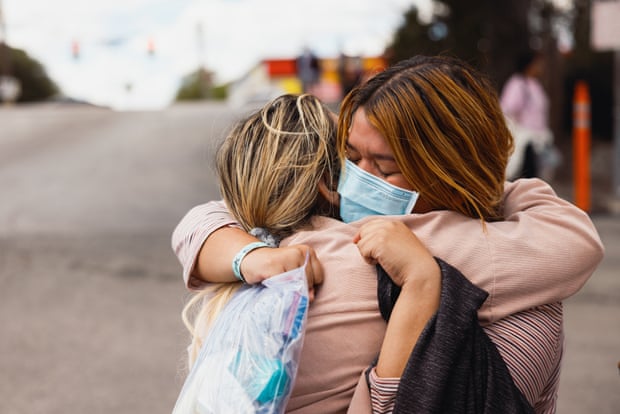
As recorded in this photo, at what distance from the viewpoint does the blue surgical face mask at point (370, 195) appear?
179cm

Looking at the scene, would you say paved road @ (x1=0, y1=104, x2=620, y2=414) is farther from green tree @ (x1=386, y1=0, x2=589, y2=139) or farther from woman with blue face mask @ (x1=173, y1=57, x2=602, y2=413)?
green tree @ (x1=386, y1=0, x2=589, y2=139)

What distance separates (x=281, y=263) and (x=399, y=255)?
226 millimetres

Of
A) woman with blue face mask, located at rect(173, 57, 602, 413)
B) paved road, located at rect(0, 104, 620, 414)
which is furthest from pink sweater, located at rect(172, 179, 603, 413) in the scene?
paved road, located at rect(0, 104, 620, 414)

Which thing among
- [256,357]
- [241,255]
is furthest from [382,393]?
[241,255]

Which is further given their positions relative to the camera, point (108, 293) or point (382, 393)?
point (108, 293)

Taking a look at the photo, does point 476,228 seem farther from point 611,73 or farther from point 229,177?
point 611,73

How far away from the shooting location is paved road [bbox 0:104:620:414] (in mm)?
4746

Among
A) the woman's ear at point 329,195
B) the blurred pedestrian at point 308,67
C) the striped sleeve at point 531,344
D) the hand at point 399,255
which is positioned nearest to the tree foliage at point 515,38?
the blurred pedestrian at point 308,67

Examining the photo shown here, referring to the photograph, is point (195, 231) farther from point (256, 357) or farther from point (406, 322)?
point (406, 322)

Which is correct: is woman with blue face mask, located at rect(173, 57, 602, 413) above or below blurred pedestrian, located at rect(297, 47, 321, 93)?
above

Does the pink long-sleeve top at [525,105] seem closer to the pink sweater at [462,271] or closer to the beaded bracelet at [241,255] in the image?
the pink sweater at [462,271]

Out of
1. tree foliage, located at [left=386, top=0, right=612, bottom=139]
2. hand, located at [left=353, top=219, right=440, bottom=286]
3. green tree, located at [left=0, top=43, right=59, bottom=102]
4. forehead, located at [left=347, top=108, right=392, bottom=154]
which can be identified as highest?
forehead, located at [left=347, top=108, right=392, bottom=154]

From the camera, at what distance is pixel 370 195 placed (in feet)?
6.00

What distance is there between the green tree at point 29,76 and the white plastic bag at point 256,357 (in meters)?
65.1
